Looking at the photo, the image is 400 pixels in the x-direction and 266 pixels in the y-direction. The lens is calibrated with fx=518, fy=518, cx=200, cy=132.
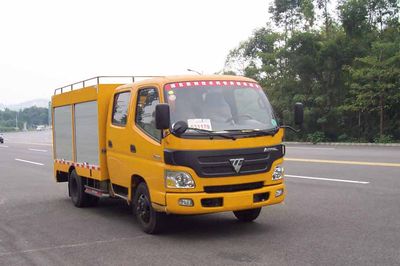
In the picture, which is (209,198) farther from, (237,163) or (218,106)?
(218,106)

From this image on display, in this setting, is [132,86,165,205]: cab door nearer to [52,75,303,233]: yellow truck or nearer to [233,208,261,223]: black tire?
[52,75,303,233]: yellow truck

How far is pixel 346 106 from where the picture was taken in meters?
28.3

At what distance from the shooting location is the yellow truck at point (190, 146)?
634 centimetres

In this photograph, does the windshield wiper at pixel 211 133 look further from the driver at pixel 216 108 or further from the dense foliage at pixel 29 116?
the dense foliage at pixel 29 116

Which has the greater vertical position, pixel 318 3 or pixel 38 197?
pixel 318 3

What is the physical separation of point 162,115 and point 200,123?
0.55 m

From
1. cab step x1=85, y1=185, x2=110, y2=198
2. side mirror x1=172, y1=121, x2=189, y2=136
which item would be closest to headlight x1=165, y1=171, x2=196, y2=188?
side mirror x1=172, y1=121, x2=189, y2=136

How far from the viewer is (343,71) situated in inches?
1172

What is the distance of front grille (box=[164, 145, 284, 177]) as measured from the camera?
6.30m

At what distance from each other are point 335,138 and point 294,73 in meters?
4.74

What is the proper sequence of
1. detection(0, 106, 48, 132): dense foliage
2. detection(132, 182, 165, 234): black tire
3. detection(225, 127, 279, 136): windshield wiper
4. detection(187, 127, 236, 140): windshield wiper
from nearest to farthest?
detection(187, 127, 236, 140): windshield wiper, detection(225, 127, 279, 136): windshield wiper, detection(132, 182, 165, 234): black tire, detection(0, 106, 48, 132): dense foliage

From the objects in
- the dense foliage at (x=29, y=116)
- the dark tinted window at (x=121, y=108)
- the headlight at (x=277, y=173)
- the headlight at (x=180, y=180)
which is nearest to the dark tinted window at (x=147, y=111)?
the dark tinted window at (x=121, y=108)

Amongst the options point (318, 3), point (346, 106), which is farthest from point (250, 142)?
point (318, 3)

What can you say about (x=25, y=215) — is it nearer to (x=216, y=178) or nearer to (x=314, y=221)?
(x=216, y=178)
